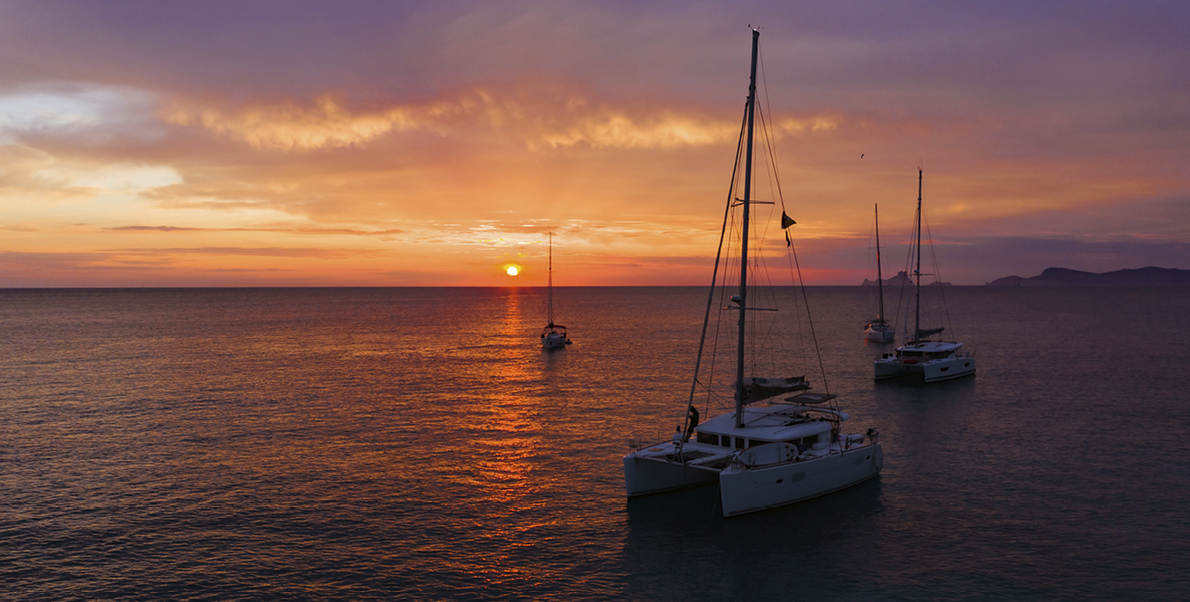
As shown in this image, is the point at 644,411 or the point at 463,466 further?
the point at 644,411

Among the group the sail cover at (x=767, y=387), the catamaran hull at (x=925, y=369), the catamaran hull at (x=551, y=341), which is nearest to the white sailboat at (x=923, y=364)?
the catamaran hull at (x=925, y=369)

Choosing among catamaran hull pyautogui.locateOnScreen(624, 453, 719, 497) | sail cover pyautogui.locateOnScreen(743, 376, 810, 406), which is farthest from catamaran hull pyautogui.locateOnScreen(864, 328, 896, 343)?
catamaran hull pyautogui.locateOnScreen(624, 453, 719, 497)

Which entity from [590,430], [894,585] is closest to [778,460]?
[894,585]

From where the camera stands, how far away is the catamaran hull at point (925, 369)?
66.9 m

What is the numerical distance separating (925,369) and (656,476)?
4656 cm

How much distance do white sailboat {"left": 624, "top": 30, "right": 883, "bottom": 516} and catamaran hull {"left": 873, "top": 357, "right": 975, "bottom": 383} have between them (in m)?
37.3

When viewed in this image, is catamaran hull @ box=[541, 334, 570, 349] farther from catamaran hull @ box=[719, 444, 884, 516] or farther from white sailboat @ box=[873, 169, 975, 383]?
catamaran hull @ box=[719, 444, 884, 516]

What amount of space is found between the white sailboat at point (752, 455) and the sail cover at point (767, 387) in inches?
3.8

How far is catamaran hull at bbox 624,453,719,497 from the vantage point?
98.8ft

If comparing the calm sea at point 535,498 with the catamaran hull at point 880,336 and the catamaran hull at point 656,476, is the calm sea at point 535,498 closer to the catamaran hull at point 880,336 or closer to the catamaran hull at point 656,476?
the catamaran hull at point 656,476

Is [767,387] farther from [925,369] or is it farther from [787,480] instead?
[925,369]

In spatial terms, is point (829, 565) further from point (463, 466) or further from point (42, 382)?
point (42, 382)

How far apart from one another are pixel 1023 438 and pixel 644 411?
25.6m

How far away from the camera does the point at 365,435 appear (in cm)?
4569
